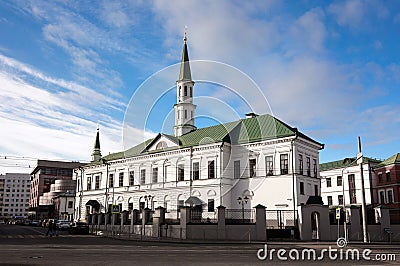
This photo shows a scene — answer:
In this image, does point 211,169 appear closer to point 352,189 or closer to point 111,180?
point 111,180

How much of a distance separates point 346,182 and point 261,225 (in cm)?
3783

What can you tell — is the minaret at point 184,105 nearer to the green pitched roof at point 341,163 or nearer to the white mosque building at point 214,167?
the white mosque building at point 214,167

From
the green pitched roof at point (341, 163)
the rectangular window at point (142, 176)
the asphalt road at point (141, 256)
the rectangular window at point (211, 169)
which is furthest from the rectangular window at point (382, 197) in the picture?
the asphalt road at point (141, 256)

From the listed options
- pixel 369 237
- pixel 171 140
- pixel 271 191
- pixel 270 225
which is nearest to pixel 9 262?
pixel 270 225

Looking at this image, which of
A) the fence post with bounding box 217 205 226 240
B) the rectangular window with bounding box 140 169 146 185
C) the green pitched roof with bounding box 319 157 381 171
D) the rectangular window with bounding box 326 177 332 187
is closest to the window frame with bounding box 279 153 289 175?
the fence post with bounding box 217 205 226 240

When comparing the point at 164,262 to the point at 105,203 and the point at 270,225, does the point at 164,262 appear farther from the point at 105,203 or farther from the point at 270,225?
the point at 105,203

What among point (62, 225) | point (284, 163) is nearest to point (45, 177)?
point (62, 225)

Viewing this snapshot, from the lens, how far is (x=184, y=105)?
62469 mm

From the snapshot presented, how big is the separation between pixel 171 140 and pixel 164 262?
41487mm

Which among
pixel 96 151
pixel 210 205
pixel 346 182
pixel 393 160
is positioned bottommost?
pixel 210 205

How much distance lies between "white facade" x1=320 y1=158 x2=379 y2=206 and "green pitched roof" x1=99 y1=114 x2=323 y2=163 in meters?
17.8

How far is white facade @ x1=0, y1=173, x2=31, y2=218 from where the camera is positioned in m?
Result: 179

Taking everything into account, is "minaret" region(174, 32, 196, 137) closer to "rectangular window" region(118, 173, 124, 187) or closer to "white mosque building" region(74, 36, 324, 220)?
"white mosque building" region(74, 36, 324, 220)

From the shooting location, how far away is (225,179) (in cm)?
4938
